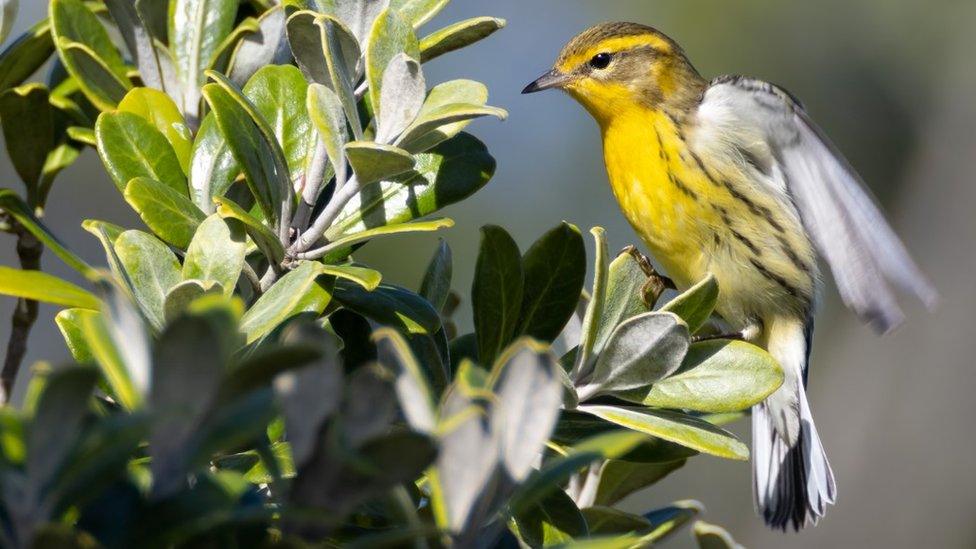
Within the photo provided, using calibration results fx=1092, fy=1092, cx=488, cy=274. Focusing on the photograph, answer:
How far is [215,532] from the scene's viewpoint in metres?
0.86

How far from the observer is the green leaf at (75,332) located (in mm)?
1279

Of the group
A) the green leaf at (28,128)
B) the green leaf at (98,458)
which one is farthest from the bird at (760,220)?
the green leaf at (98,458)

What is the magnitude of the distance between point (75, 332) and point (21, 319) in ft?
1.88

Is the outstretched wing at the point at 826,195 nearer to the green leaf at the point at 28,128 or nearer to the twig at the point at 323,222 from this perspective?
the twig at the point at 323,222

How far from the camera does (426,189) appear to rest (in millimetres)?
1537

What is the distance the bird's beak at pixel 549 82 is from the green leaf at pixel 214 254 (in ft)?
8.13

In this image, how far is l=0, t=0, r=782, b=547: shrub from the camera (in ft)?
2.66

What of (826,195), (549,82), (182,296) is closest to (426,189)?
(182,296)

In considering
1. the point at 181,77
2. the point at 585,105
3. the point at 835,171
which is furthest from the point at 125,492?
the point at 585,105

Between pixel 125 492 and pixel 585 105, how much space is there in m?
3.06

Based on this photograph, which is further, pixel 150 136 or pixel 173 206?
pixel 150 136

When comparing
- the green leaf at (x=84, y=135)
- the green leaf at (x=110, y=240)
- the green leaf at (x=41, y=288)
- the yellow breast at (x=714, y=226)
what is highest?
the green leaf at (x=41, y=288)

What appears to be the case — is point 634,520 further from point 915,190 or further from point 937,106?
point 937,106

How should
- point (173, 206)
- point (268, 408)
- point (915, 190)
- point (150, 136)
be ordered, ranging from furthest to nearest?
1. point (915, 190)
2. point (150, 136)
3. point (173, 206)
4. point (268, 408)
